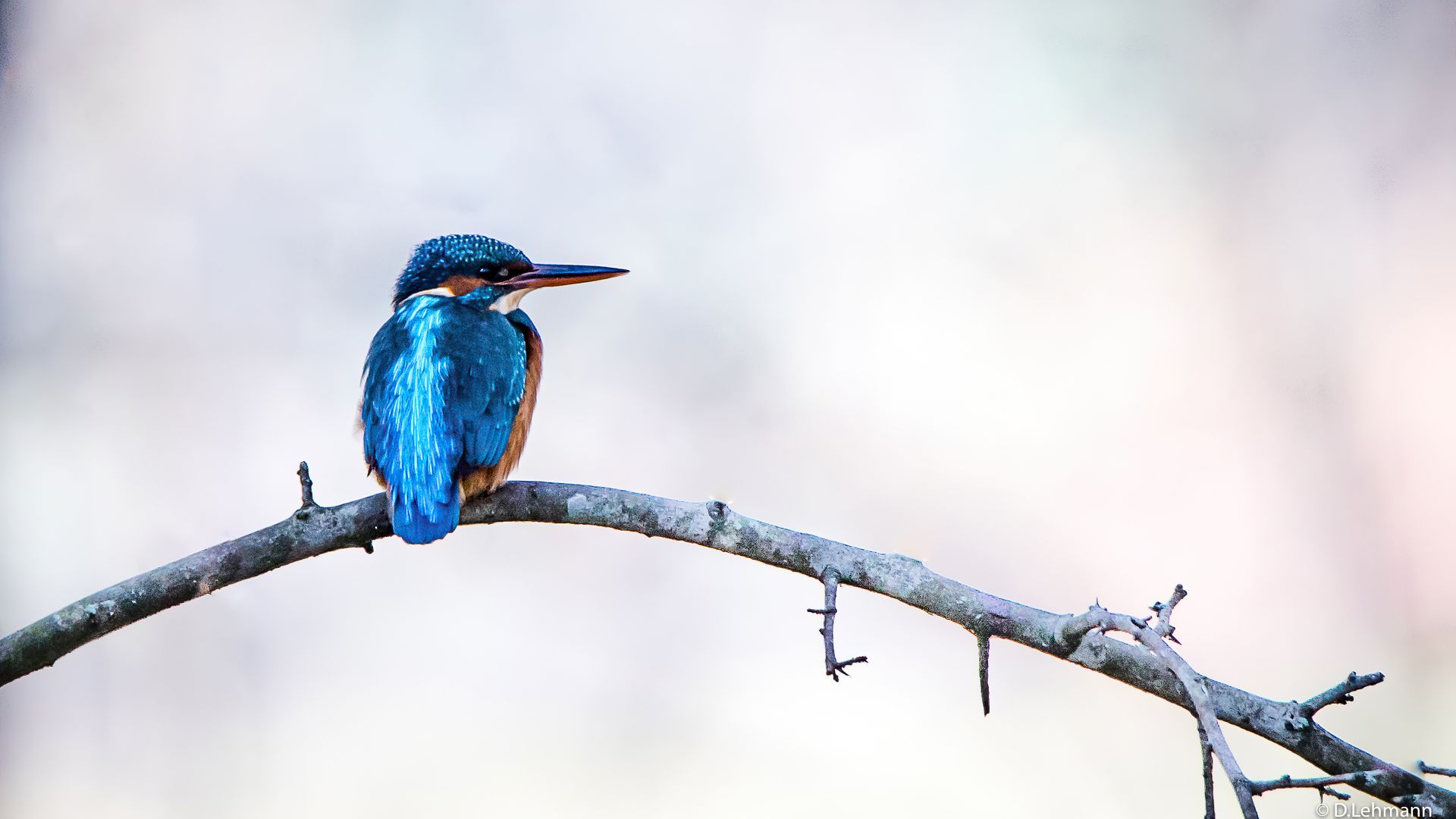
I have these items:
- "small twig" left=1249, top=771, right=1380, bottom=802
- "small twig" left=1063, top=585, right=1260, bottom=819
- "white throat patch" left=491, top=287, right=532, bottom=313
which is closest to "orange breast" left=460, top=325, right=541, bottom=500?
"white throat patch" left=491, top=287, right=532, bottom=313

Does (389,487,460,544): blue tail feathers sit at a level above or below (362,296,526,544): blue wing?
below

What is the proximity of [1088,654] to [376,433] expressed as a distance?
130cm

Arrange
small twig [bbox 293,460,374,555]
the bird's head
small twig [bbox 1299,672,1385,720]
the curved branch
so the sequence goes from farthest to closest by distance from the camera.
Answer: the bird's head, small twig [bbox 293,460,374,555], the curved branch, small twig [bbox 1299,672,1385,720]

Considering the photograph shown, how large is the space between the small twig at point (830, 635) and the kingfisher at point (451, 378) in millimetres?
673

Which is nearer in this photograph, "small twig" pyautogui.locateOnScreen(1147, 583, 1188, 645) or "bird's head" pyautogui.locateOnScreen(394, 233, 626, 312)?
"small twig" pyautogui.locateOnScreen(1147, 583, 1188, 645)

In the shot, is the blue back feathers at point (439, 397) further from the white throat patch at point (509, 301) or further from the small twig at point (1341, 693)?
the small twig at point (1341, 693)

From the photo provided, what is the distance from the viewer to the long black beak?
2.34m

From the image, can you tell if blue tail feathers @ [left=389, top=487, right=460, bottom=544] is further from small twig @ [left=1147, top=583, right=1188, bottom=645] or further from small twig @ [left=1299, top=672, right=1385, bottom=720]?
small twig @ [left=1299, top=672, right=1385, bottom=720]

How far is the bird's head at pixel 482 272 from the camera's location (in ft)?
7.61

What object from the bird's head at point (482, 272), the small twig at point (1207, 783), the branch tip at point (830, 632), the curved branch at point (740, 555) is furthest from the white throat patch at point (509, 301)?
the small twig at point (1207, 783)

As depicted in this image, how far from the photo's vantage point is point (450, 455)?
188 cm

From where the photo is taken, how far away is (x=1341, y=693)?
1434 mm

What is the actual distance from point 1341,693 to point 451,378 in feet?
5.08

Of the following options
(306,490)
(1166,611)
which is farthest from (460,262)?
(1166,611)
